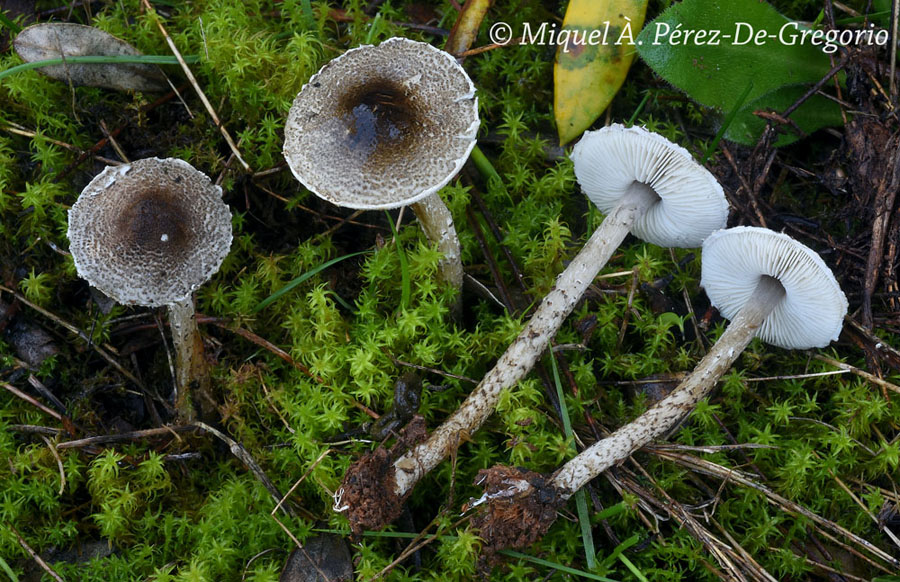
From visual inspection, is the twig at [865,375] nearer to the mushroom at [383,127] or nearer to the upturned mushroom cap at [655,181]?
the upturned mushroom cap at [655,181]

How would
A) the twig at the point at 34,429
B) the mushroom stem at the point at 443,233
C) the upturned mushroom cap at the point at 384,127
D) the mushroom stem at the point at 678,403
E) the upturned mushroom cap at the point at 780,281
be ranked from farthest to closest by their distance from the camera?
the twig at the point at 34,429, the mushroom stem at the point at 443,233, the mushroom stem at the point at 678,403, the upturned mushroom cap at the point at 780,281, the upturned mushroom cap at the point at 384,127

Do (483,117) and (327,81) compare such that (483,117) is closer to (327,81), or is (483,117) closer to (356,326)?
(327,81)

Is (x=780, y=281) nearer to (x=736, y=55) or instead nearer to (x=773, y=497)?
(x=773, y=497)

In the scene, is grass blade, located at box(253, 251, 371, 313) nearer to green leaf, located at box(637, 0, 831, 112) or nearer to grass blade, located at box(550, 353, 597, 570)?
grass blade, located at box(550, 353, 597, 570)

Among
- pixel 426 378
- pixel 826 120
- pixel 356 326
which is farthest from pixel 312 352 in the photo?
pixel 826 120

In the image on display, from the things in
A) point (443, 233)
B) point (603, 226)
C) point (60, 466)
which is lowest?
point (60, 466)

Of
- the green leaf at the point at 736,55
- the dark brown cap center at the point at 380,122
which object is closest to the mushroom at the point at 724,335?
the green leaf at the point at 736,55

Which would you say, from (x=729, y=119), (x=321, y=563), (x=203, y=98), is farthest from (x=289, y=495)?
(x=729, y=119)

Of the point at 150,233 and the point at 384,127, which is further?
the point at 150,233
